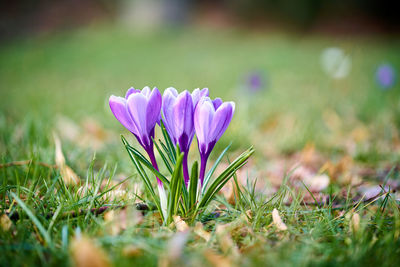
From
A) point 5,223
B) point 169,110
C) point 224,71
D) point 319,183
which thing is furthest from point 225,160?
point 224,71

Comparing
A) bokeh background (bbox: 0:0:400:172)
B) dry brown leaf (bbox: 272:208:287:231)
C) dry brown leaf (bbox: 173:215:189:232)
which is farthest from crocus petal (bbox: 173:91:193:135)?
bokeh background (bbox: 0:0:400:172)

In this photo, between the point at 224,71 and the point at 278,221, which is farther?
the point at 224,71

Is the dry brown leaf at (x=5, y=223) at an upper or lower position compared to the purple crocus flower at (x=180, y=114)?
lower

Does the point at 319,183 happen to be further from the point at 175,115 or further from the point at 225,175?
the point at 175,115

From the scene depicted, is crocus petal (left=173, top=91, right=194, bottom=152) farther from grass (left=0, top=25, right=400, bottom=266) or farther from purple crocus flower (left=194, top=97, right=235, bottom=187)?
grass (left=0, top=25, right=400, bottom=266)

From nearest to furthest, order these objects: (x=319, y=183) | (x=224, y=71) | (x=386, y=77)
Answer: (x=319, y=183)
(x=386, y=77)
(x=224, y=71)

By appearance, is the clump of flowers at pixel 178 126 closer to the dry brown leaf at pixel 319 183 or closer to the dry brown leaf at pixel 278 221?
the dry brown leaf at pixel 278 221

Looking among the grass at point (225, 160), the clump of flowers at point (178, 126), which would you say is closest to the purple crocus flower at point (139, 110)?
the clump of flowers at point (178, 126)
